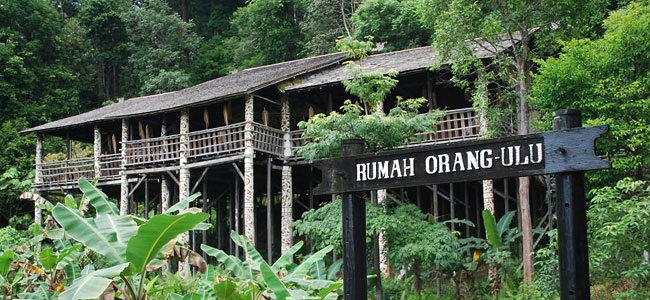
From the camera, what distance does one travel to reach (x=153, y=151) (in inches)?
784

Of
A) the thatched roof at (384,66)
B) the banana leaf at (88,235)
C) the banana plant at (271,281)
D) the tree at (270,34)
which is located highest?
the tree at (270,34)

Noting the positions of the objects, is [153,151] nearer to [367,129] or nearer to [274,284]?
[367,129]

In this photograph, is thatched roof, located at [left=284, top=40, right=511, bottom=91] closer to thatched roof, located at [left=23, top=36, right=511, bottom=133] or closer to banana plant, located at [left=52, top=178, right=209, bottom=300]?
→ thatched roof, located at [left=23, top=36, right=511, bottom=133]

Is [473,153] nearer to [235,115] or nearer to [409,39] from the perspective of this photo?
[235,115]

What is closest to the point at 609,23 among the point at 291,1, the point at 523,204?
the point at 523,204

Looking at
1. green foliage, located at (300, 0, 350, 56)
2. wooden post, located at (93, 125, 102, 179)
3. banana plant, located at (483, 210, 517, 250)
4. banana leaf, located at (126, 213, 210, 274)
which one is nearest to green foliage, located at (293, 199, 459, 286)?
banana plant, located at (483, 210, 517, 250)

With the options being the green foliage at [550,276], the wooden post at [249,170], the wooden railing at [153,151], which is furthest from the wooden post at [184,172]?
the green foliage at [550,276]

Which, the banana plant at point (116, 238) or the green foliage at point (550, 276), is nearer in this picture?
the banana plant at point (116, 238)

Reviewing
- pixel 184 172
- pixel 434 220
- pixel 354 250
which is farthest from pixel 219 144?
pixel 354 250

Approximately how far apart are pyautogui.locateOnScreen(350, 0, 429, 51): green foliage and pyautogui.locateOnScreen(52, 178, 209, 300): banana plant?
20130 mm

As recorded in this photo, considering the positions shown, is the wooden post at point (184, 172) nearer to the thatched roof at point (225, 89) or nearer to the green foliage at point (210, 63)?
the thatched roof at point (225, 89)

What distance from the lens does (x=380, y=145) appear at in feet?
43.3

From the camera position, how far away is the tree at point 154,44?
3434cm

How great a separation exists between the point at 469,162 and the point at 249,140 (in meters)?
13.2
